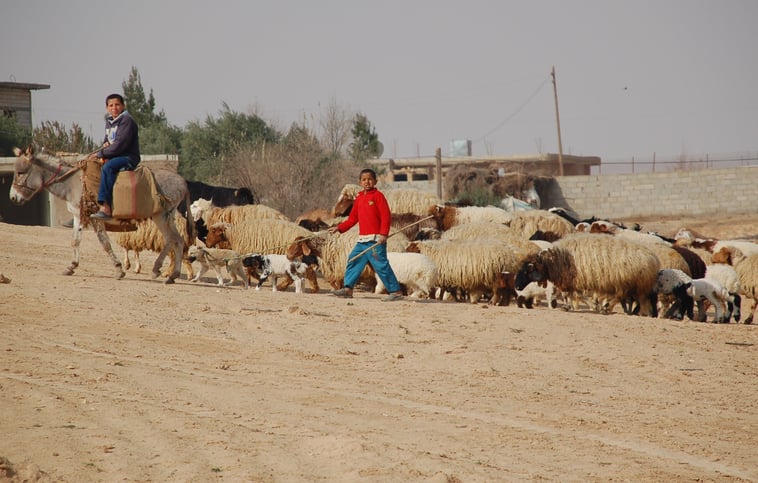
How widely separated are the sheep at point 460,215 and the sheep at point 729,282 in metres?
5.85

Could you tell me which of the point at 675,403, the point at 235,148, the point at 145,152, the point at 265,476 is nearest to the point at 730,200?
the point at 235,148

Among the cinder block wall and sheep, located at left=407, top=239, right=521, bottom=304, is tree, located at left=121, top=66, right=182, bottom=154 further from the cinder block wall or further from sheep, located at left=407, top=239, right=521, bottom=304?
sheep, located at left=407, top=239, right=521, bottom=304

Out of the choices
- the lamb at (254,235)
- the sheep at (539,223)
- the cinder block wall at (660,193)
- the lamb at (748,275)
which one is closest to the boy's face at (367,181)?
the lamb at (254,235)

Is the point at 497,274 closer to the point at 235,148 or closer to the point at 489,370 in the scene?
the point at 489,370

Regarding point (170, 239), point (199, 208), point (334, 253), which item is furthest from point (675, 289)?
point (199, 208)

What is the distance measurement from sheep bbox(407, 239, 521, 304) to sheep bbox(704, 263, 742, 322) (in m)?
3.59

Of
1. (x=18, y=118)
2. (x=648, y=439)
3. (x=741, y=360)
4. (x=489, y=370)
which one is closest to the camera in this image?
(x=648, y=439)

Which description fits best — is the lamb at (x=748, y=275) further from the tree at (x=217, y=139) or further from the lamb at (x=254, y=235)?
Result: the tree at (x=217, y=139)

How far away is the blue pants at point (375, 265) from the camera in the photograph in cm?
1278

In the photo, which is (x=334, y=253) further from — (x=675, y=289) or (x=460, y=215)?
(x=460, y=215)

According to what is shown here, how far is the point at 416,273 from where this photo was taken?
570 inches

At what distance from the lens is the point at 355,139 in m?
53.6

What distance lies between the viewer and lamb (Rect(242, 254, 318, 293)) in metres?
14.7

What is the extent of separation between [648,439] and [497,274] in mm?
7704
